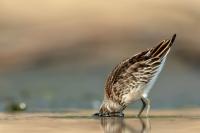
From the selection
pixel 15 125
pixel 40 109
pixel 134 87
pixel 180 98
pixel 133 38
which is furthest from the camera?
pixel 133 38

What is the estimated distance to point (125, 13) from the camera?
1838cm

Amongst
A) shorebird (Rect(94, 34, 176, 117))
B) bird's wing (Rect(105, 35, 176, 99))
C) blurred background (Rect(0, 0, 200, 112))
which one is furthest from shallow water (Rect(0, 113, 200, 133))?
blurred background (Rect(0, 0, 200, 112))

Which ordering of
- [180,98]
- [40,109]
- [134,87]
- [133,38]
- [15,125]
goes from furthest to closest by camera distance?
[133,38] → [180,98] → [40,109] → [134,87] → [15,125]

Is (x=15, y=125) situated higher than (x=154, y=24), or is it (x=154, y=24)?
(x=154, y=24)

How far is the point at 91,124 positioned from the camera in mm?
12602

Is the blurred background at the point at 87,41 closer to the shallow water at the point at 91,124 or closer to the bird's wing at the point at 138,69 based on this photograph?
the bird's wing at the point at 138,69

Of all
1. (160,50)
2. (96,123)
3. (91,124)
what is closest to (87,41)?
(160,50)

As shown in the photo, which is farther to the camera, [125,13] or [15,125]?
[125,13]

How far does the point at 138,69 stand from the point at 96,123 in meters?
1.66

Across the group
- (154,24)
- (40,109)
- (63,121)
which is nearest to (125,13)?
(154,24)

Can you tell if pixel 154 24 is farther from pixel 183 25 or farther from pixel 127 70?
pixel 127 70

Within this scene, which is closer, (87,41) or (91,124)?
(91,124)

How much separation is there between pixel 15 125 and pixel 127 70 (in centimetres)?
222

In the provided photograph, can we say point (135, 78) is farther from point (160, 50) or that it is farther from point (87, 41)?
point (87, 41)
